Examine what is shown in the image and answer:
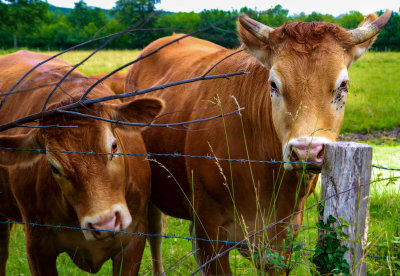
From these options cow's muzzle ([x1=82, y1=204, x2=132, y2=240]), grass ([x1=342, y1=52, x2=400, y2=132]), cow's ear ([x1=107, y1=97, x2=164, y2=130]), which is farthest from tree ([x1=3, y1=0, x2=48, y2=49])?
cow's muzzle ([x1=82, y1=204, x2=132, y2=240])

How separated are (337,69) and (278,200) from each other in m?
1.08

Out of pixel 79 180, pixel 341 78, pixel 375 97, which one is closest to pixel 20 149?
pixel 79 180

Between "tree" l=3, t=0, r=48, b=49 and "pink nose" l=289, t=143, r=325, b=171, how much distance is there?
101 ft

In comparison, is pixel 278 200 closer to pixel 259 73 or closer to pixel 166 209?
pixel 259 73

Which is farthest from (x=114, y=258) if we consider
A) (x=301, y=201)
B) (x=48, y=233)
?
(x=301, y=201)

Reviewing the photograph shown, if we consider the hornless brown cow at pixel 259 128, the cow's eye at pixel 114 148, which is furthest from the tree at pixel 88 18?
the hornless brown cow at pixel 259 128

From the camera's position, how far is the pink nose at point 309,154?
8.43 ft

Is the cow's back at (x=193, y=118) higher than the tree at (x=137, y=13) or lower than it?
lower

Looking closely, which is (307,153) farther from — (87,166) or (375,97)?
(375,97)

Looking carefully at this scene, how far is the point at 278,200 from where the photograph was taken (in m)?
3.55

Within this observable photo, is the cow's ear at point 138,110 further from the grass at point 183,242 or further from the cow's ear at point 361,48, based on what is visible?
the grass at point 183,242

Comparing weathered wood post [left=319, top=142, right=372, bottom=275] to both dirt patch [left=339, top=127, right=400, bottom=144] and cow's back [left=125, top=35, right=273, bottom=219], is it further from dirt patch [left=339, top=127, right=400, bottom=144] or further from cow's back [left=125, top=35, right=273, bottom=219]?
dirt patch [left=339, top=127, right=400, bottom=144]

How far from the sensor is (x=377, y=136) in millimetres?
12219

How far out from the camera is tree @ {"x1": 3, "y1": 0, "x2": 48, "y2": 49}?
3089cm
